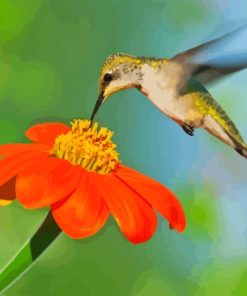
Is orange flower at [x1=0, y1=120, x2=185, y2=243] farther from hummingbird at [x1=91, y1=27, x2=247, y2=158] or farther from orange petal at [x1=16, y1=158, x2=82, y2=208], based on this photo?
hummingbird at [x1=91, y1=27, x2=247, y2=158]

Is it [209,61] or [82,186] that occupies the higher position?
[209,61]

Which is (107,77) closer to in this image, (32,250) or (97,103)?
(97,103)

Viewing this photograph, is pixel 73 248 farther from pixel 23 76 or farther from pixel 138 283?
pixel 23 76

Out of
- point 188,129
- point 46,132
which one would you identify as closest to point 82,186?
point 46,132

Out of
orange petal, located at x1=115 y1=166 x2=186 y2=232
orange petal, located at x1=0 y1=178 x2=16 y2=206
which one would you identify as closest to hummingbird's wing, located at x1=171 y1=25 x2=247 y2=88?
orange petal, located at x1=115 y1=166 x2=186 y2=232

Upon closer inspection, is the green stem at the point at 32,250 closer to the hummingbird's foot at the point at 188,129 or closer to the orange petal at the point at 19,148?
the orange petal at the point at 19,148

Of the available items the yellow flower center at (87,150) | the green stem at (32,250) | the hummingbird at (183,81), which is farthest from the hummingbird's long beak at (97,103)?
the green stem at (32,250)

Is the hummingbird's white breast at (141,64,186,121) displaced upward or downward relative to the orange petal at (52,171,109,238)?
upward
